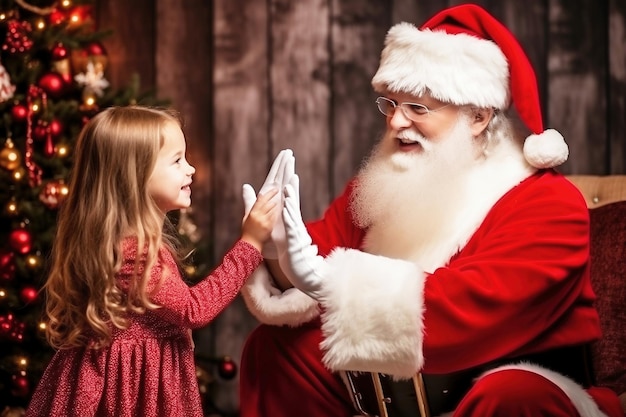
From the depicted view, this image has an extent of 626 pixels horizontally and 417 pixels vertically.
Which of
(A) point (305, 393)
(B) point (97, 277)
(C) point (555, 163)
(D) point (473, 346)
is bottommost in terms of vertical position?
(A) point (305, 393)

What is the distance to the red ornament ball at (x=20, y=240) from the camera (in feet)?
9.34

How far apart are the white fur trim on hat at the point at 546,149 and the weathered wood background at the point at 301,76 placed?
125 cm

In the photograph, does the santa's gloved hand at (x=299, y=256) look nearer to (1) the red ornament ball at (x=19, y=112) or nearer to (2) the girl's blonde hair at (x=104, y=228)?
(2) the girl's blonde hair at (x=104, y=228)

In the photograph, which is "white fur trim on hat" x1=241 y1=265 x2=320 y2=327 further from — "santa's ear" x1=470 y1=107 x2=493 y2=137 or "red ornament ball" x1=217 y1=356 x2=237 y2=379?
"red ornament ball" x1=217 y1=356 x2=237 y2=379

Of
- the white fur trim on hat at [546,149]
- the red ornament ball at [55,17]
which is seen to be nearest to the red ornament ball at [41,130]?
the red ornament ball at [55,17]

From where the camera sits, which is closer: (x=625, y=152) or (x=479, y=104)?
(x=479, y=104)

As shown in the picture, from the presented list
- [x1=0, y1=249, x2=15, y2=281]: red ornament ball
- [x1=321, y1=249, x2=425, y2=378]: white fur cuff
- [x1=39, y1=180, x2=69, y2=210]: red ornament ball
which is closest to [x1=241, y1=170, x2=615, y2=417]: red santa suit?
[x1=321, y1=249, x2=425, y2=378]: white fur cuff

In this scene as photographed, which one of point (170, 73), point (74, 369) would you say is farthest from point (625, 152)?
point (74, 369)

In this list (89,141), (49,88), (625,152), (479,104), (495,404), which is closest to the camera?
(495,404)

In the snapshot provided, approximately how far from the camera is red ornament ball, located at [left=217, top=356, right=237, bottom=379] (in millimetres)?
3224

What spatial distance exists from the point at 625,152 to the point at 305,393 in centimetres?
170

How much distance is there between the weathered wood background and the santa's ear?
113cm

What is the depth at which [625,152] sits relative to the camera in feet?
11.2

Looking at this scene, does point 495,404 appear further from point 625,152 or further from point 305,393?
point 625,152
